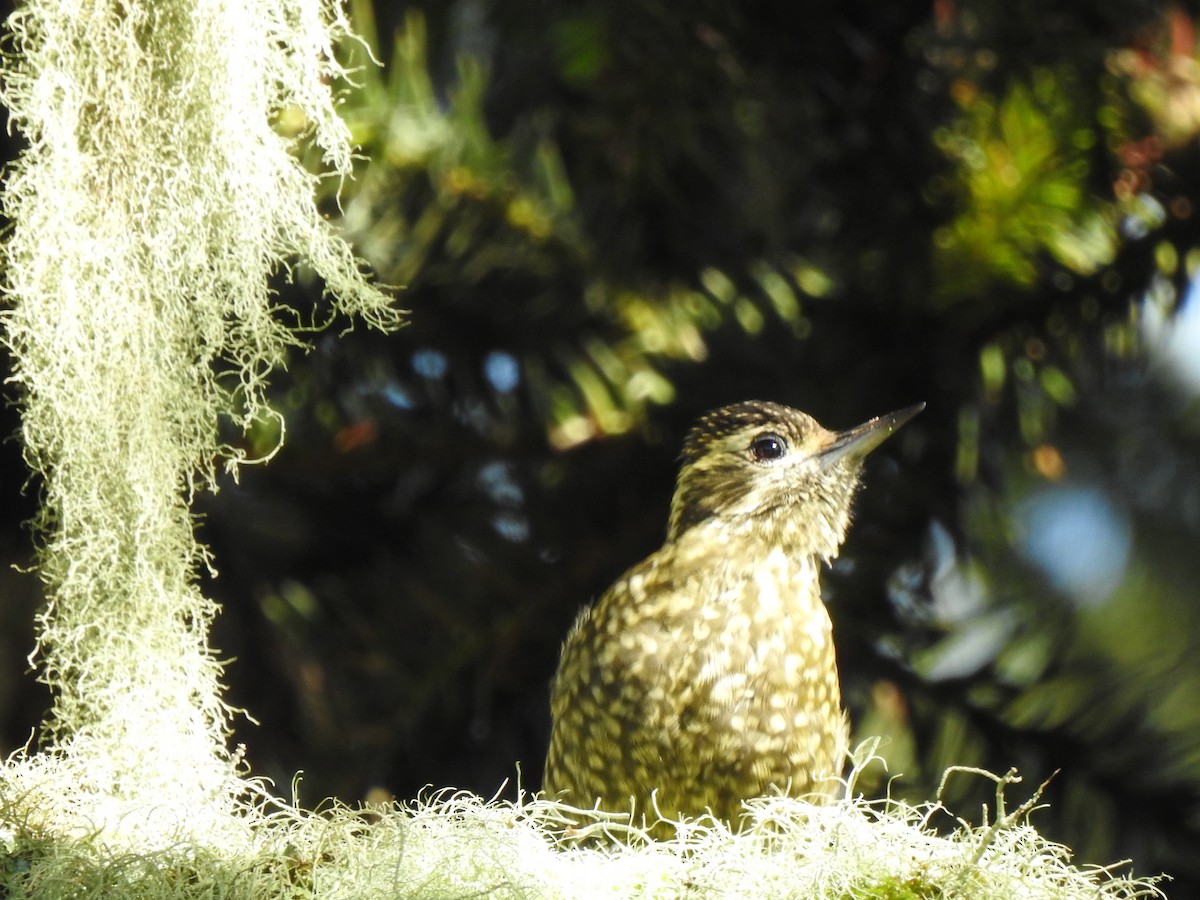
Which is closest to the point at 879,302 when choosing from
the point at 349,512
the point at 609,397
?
the point at 609,397

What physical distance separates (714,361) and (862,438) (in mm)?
232

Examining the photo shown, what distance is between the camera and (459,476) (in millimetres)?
1879

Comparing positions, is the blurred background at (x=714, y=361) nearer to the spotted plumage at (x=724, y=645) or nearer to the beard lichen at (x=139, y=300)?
the spotted plumage at (x=724, y=645)

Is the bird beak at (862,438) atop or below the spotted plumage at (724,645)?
atop

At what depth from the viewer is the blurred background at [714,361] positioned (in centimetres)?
175

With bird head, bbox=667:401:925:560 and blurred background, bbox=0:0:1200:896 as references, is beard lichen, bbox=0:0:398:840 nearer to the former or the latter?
blurred background, bbox=0:0:1200:896

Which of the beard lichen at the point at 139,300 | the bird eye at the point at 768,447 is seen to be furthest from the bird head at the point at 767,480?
the beard lichen at the point at 139,300

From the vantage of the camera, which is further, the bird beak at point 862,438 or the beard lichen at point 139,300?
the bird beak at point 862,438

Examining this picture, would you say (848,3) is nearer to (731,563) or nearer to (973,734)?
(731,563)

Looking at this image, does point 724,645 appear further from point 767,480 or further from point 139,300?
point 139,300

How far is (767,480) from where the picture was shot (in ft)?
6.15

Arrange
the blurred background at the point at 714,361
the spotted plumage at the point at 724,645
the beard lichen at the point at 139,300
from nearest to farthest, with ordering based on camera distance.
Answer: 1. the beard lichen at the point at 139,300
2. the spotted plumage at the point at 724,645
3. the blurred background at the point at 714,361

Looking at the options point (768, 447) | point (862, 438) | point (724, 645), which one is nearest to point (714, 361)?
point (768, 447)

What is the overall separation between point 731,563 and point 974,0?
2.43 feet
